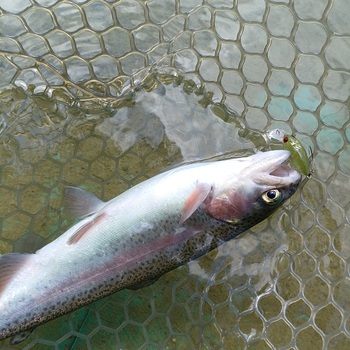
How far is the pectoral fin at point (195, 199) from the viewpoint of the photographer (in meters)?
2.36

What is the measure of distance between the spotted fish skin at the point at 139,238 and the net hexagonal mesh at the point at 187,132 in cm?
35

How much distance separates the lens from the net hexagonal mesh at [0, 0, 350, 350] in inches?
111

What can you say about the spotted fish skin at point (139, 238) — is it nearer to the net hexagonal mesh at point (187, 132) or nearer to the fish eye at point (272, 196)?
the fish eye at point (272, 196)

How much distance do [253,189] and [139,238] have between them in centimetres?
50

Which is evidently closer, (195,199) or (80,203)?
(195,199)

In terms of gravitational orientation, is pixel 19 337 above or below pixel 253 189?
below

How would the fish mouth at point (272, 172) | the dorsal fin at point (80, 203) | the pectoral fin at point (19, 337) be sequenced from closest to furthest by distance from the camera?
the fish mouth at point (272, 172) < the pectoral fin at point (19, 337) < the dorsal fin at point (80, 203)

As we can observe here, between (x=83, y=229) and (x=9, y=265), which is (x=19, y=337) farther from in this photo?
(x=83, y=229)

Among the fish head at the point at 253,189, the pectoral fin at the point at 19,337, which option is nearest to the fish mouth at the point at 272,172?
the fish head at the point at 253,189

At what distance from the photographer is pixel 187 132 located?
113 inches

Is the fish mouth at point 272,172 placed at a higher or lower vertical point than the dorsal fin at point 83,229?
higher

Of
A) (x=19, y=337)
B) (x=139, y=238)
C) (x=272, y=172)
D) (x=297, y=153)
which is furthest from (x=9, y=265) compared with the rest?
(x=297, y=153)

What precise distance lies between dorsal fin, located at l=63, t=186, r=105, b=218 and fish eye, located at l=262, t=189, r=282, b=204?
0.71 meters

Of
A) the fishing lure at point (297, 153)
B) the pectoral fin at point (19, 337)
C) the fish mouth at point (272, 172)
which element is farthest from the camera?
the fishing lure at point (297, 153)
